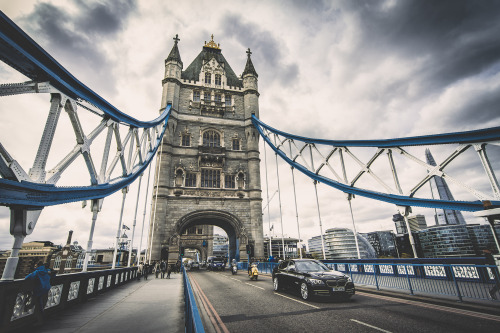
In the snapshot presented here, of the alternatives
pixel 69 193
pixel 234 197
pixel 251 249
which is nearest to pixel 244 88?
pixel 234 197

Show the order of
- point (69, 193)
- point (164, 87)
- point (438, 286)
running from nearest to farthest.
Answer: point (69, 193) → point (438, 286) → point (164, 87)

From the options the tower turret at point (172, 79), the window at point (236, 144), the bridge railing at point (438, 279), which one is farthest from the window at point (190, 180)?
the bridge railing at point (438, 279)

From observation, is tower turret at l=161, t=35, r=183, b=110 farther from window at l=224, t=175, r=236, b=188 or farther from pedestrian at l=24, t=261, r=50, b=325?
pedestrian at l=24, t=261, r=50, b=325

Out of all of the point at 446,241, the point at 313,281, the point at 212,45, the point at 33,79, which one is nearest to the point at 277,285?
the point at 313,281

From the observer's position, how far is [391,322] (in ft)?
17.4

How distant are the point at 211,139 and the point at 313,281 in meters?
25.0

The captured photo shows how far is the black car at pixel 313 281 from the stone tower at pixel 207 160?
16.9 meters

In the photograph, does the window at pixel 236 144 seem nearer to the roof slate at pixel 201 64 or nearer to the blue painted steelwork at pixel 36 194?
the roof slate at pixel 201 64

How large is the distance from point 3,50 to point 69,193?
11.8 feet

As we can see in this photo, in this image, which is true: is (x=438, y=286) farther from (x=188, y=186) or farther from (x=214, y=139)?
(x=214, y=139)

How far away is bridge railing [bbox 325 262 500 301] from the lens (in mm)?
6991

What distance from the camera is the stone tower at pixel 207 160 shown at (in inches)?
994

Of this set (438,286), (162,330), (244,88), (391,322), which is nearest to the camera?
(162,330)

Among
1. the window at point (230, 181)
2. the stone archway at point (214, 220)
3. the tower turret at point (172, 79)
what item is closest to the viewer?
the stone archway at point (214, 220)
